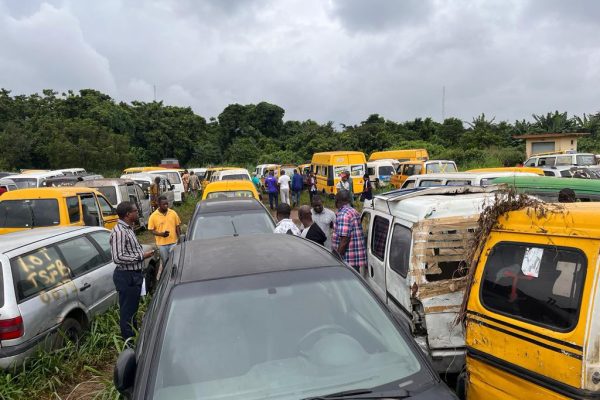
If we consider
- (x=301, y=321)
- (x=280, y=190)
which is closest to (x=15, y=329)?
(x=301, y=321)

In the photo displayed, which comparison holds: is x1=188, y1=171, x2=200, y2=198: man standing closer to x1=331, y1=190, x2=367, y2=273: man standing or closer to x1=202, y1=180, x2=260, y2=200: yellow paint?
x1=202, y1=180, x2=260, y2=200: yellow paint

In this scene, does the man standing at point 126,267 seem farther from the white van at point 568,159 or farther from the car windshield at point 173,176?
the white van at point 568,159

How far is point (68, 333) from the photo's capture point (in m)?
5.30

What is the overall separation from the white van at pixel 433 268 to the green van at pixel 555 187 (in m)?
2.75

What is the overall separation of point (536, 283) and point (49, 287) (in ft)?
15.5

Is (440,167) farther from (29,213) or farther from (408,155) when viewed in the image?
(29,213)

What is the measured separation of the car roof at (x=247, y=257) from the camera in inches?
113

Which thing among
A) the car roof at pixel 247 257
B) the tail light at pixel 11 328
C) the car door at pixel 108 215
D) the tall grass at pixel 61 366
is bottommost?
the tall grass at pixel 61 366

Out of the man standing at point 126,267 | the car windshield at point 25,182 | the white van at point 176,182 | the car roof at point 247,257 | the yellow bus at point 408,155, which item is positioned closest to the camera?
the car roof at point 247,257

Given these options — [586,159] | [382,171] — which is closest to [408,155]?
[382,171]

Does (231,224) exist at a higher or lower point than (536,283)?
lower

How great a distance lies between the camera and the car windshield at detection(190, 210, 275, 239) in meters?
7.12

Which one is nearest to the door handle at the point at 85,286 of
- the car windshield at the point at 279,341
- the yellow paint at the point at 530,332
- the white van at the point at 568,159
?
the car windshield at the point at 279,341

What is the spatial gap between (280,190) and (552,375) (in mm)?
15636
